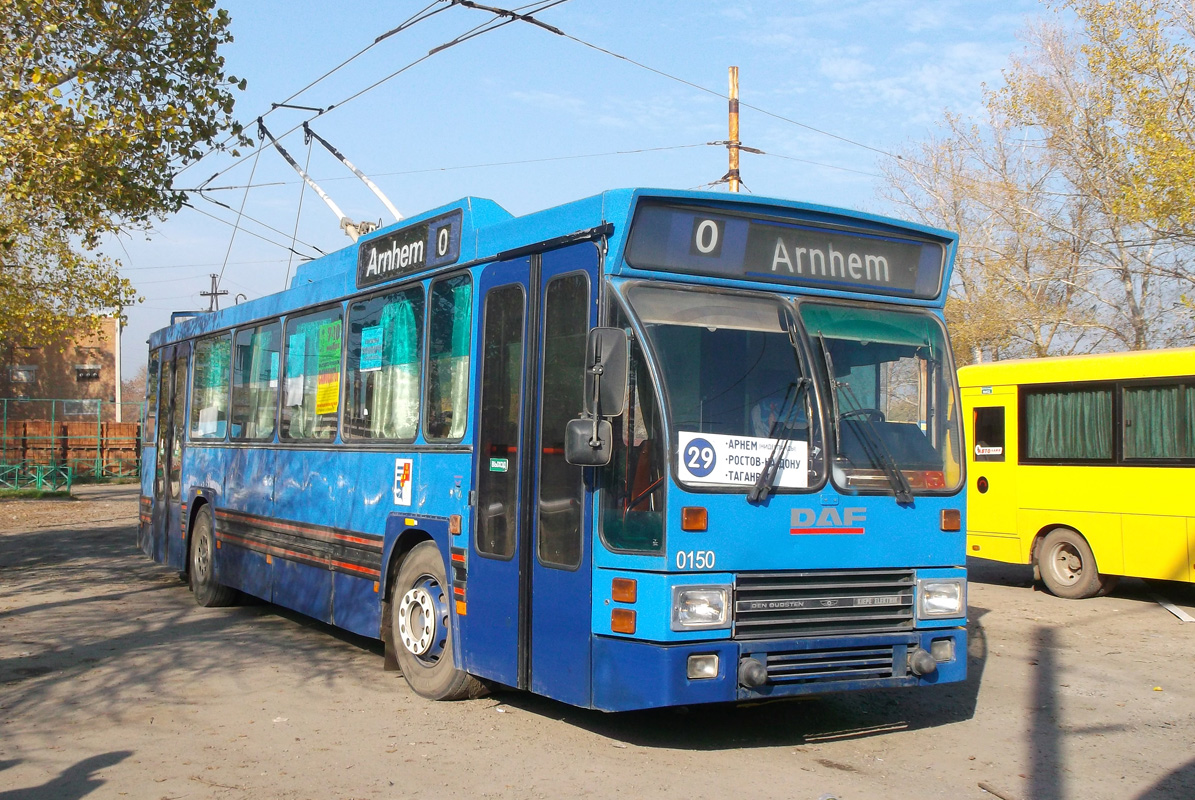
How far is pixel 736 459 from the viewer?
6.07m

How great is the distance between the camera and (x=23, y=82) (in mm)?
13125

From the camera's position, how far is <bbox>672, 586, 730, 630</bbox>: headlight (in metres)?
5.86

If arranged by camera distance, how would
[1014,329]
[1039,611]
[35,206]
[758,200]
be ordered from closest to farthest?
1. [758,200]
2. [1039,611]
3. [35,206]
4. [1014,329]

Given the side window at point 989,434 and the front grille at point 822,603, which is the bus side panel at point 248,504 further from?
the side window at point 989,434

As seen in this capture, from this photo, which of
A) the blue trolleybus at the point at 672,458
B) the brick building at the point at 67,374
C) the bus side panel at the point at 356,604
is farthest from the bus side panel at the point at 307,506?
the brick building at the point at 67,374

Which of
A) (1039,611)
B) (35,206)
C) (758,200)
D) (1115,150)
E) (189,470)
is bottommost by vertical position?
(1039,611)

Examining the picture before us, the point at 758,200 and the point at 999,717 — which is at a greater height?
the point at 758,200

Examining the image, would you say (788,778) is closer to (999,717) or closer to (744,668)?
(744,668)

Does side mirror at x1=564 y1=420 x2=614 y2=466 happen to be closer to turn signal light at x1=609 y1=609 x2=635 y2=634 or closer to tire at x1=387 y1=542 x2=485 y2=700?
turn signal light at x1=609 y1=609 x2=635 y2=634

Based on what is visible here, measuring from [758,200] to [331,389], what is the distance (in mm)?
4635

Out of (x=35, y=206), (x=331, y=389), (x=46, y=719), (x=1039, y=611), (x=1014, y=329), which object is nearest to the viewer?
(x=46, y=719)

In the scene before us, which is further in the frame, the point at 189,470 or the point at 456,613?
the point at 189,470

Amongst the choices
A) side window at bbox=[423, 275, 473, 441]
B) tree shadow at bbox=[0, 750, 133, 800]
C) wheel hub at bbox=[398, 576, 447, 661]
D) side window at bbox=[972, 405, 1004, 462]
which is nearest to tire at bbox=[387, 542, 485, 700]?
wheel hub at bbox=[398, 576, 447, 661]

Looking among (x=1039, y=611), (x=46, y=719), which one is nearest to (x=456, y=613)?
(x=46, y=719)
